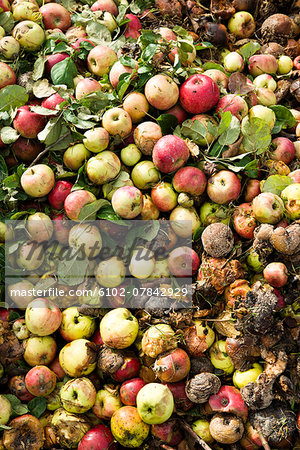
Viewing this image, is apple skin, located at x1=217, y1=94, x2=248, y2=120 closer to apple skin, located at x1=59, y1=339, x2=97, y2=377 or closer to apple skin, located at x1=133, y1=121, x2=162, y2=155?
apple skin, located at x1=133, y1=121, x2=162, y2=155

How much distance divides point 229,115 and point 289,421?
6.56 feet

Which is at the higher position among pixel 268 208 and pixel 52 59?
pixel 52 59

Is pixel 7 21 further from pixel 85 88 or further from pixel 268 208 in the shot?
pixel 268 208

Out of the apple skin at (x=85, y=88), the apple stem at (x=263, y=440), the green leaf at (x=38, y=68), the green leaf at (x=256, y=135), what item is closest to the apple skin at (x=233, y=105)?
the green leaf at (x=256, y=135)

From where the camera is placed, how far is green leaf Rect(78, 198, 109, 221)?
8.61 ft

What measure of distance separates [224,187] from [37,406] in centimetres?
191

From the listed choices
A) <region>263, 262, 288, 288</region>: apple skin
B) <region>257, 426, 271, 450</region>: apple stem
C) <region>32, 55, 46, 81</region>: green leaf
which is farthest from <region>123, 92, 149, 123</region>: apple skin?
<region>257, 426, 271, 450</region>: apple stem

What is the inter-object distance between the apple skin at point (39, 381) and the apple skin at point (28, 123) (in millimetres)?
1671

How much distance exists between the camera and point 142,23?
3.74 m

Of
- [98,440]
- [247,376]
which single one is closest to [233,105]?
[247,376]

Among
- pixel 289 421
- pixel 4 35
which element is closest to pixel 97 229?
pixel 289 421

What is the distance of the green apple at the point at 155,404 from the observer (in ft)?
7.54

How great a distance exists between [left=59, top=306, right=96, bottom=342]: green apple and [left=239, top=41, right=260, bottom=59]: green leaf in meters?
2.64

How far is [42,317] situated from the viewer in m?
2.56
